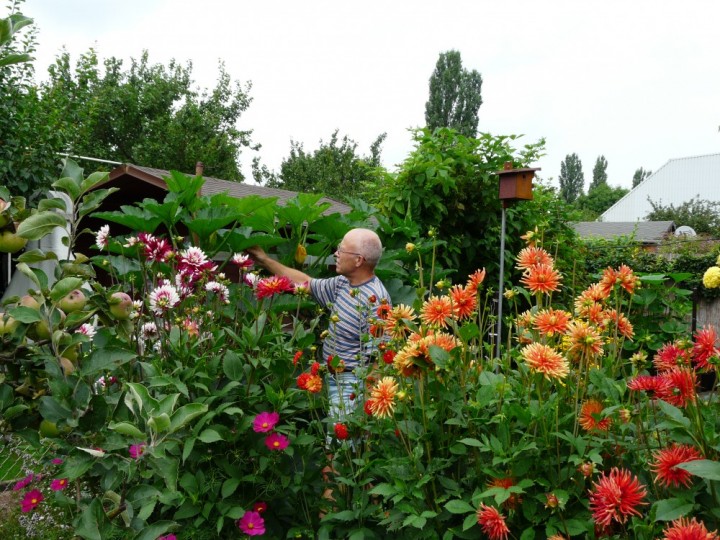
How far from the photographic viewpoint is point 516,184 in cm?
411

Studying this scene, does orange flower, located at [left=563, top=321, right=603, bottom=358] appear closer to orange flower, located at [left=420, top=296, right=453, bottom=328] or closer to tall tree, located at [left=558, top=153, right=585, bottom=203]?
orange flower, located at [left=420, top=296, right=453, bottom=328]

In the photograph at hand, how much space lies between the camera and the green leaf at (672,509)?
109cm

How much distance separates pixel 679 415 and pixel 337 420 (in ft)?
3.05

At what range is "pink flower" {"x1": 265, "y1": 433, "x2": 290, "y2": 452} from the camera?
5.64ft

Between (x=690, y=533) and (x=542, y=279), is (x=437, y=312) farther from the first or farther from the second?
(x=690, y=533)

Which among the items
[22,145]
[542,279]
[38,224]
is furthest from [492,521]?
[22,145]

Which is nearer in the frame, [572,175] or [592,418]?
[592,418]

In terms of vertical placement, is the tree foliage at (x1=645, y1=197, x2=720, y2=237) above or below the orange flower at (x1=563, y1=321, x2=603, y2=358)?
above

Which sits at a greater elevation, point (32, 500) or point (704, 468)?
point (704, 468)

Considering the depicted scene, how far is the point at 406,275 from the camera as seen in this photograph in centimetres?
331

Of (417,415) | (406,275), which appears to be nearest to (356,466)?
(417,415)

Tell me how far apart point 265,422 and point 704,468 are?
1081 mm

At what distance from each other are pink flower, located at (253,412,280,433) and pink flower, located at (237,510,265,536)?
0.24 metres

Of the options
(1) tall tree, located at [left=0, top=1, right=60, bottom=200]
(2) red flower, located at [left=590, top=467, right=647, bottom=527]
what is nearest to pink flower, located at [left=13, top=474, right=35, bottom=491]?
(2) red flower, located at [left=590, top=467, right=647, bottom=527]
